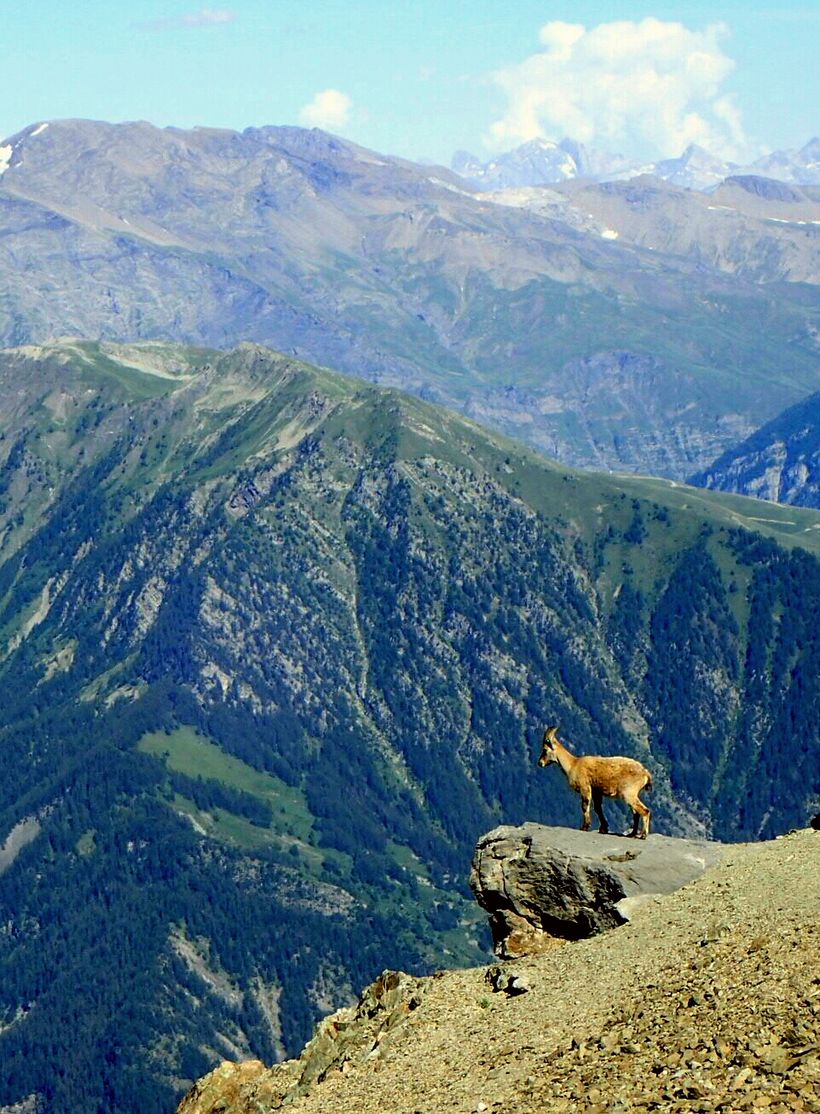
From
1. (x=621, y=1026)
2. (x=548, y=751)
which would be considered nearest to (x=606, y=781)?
(x=548, y=751)

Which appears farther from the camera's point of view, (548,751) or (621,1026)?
(548,751)

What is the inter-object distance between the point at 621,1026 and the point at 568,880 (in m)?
14.1

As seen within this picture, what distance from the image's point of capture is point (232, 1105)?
57.2m

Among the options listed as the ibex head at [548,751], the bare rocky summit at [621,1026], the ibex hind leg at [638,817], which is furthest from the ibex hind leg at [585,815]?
the bare rocky summit at [621,1026]

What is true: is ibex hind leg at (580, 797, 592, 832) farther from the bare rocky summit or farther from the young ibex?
the bare rocky summit

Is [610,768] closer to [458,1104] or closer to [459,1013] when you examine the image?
[459,1013]

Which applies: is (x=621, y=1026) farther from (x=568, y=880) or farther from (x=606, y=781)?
(x=606, y=781)

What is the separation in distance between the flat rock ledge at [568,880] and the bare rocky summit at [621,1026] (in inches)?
53.8

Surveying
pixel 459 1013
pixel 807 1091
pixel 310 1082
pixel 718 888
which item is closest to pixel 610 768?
pixel 718 888

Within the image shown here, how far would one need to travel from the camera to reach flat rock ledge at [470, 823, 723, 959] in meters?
58.1

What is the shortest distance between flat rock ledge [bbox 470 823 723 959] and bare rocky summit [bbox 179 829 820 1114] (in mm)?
1365

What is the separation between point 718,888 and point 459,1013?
36.3 ft

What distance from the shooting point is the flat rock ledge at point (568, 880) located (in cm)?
5809

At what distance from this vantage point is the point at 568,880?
5875cm
